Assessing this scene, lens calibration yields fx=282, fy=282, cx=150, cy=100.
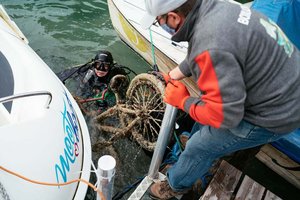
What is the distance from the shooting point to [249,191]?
2.54 meters

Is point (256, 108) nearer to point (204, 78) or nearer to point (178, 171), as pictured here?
point (204, 78)

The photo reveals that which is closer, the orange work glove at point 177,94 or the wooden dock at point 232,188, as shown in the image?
the orange work glove at point 177,94

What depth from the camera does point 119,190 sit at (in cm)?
324

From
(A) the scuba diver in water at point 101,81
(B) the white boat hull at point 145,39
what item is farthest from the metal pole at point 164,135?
(B) the white boat hull at point 145,39

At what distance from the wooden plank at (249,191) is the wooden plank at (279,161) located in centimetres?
75

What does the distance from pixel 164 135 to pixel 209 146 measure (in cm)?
43

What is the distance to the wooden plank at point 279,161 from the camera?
3.15 meters

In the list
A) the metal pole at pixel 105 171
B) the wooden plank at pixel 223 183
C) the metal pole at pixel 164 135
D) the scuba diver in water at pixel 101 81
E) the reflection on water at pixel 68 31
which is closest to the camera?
the metal pole at pixel 105 171

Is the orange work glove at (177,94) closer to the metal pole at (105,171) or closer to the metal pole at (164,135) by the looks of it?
the metal pole at (164,135)

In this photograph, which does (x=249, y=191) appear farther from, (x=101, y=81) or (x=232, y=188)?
(x=101, y=81)

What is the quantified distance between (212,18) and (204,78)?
310 mm

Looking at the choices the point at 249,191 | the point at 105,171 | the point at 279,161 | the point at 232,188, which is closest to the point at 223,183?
the point at 232,188

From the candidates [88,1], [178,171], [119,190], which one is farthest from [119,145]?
[88,1]

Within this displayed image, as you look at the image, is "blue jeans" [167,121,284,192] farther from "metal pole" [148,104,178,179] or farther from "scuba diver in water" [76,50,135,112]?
"scuba diver in water" [76,50,135,112]
